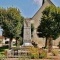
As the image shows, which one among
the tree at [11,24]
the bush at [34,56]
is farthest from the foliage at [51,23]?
the bush at [34,56]

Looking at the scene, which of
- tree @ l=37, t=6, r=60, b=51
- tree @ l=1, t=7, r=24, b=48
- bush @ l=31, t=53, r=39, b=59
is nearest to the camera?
bush @ l=31, t=53, r=39, b=59

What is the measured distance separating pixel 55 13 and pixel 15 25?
10141 mm

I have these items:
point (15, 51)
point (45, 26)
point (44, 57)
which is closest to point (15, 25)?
point (45, 26)

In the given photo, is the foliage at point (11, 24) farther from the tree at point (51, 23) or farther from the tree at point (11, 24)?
the tree at point (51, 23)

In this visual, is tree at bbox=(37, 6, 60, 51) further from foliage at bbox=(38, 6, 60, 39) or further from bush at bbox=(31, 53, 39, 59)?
bush at bbox=(31, 53, 39, 59)

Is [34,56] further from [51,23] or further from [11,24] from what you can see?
[51,23]

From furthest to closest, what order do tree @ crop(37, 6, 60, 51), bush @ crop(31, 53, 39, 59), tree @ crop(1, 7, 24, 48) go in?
1. tree @ crop(37, 6, 60, 51)
2. tree @ crop(1, 7, 24, 48)
3. bush @ crop(31, 53, 39, 59)

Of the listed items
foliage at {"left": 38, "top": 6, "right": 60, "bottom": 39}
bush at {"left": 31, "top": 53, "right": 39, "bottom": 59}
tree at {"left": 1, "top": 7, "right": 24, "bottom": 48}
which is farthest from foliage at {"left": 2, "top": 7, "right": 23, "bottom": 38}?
bush at {"left": 31, "top": 53, "right": 39, "bottom": 59}

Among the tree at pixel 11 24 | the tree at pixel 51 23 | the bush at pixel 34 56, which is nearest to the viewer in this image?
the bush at pixel 34 56

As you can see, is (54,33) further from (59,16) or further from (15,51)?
(15,51)

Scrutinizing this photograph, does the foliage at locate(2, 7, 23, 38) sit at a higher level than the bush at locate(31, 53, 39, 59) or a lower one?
higher

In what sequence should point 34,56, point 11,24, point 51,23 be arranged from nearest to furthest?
1. point 34,56
2. point 11,24
3. point 51,23

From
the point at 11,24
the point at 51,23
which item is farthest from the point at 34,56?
the point at 51,23

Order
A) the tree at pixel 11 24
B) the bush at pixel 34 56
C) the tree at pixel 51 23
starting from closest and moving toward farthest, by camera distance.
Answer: the bush at pixel 34 56 < the tree at pixel 11 24 < the tree at pixel 51 23
